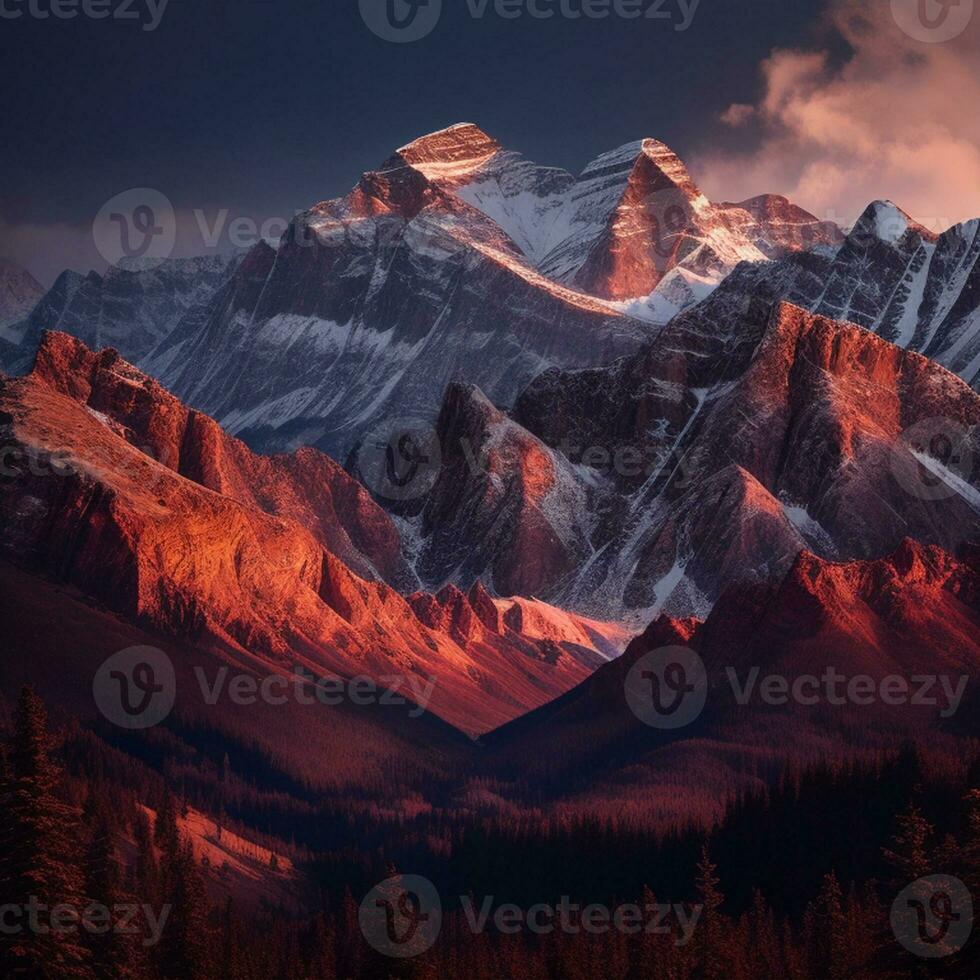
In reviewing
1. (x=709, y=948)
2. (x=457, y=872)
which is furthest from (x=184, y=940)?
(x=457, y=872)

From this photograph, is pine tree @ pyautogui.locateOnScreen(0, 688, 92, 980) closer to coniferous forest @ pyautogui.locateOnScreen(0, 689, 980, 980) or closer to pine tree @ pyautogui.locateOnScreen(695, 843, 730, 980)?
coniferous forest @ pyautogui.locateOnScreen(0, 689, 980, 980)

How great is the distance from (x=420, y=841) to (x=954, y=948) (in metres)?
115

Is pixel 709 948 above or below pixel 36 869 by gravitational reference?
below

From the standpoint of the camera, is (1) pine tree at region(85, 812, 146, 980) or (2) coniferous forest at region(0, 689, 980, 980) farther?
(1) pine tree at region(85, 812, 146, 980)

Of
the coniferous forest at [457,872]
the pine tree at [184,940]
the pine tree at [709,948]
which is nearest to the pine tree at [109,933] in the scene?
the coniferous forest at [457,872]

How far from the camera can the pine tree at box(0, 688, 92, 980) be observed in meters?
65.9

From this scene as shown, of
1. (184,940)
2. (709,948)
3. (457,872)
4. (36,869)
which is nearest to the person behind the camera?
(36,869)

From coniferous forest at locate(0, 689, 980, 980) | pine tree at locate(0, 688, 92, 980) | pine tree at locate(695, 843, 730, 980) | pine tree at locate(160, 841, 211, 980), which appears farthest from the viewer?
pine tree at locate(695, 843, 730, 980)

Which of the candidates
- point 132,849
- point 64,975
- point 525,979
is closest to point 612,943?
point 525,979

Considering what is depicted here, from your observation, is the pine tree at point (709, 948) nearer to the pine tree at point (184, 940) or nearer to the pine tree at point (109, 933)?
the pine tree at point (184, 940)

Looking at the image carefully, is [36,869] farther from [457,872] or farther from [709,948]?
[457,872]

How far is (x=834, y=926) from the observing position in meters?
110

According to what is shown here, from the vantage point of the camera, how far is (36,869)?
66938 millimetres

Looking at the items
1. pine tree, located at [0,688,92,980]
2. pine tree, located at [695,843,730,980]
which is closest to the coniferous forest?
pine tree, located at [0,688,92,980]
